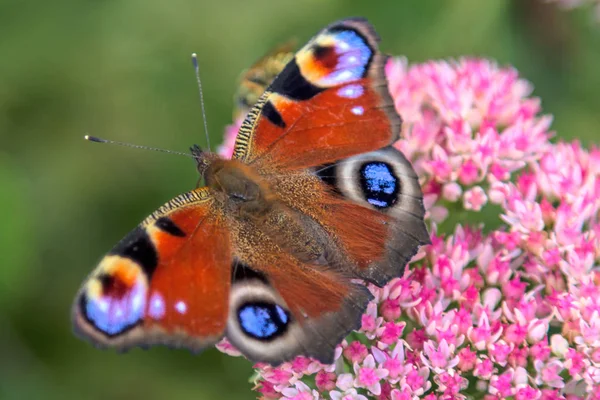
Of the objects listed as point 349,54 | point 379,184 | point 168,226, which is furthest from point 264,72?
point 168,226

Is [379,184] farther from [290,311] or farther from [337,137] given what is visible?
[290,311]

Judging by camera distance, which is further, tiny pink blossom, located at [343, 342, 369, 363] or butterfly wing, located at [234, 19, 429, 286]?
butterfly wing, located at [234, 19, 429, 286]

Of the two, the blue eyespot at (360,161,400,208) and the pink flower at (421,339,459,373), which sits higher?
the blue eyespot at (360,161,400,208)

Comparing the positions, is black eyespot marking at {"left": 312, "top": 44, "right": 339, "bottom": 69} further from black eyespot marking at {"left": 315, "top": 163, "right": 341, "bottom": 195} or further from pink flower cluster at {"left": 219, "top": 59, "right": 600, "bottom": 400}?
pink flower cluster at {"left": 219, "top": 59, "right": 600, "bottom": 400}

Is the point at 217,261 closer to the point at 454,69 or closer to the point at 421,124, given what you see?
the point at 421,124

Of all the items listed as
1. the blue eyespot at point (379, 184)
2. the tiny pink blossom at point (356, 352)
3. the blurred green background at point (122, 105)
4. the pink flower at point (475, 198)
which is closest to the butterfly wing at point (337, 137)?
the blue eyespot at point (379, 184)

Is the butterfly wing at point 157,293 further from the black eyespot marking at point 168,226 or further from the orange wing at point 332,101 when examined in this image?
the orange wing at point 332,101

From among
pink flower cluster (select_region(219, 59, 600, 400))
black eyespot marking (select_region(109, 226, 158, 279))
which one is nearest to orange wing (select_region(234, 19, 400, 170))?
pink flower cluster (select_region(219, 59, 600, 400))
